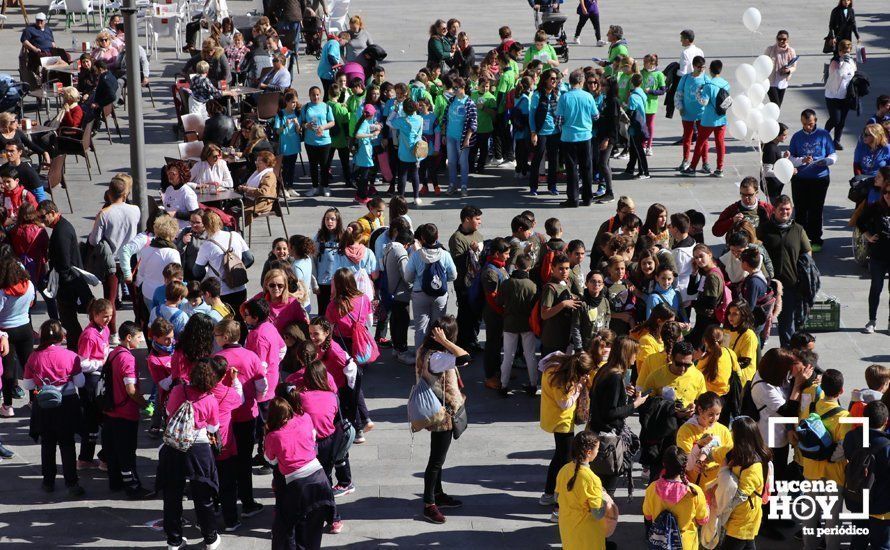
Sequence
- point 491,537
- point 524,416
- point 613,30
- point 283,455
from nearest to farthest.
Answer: point 283,455 < point 491,537 < point 524,416 < point 613,30

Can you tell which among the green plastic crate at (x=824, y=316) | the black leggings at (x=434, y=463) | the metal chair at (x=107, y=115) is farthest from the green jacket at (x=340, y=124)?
the black leggings at (x=434, y=463)

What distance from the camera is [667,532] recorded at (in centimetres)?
823

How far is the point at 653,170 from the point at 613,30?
2883 mm

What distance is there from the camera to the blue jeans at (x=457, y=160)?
58.4 ft

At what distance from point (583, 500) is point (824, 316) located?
610cm

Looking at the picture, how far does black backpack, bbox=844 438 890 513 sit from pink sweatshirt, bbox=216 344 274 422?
4.37 m

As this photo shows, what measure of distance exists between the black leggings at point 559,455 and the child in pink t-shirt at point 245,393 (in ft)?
7.60

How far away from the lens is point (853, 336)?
44.2 ft

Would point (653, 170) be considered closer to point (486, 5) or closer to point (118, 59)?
point (118, 59)

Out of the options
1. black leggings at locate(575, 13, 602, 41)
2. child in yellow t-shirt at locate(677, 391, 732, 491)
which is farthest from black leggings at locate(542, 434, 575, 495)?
black leggings at locate(575, 13, 602, 41)

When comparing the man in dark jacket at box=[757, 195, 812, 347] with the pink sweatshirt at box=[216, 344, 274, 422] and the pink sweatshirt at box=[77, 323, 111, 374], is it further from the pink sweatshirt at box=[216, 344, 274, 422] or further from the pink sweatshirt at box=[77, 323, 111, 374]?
the pink sweatshirt at box=[77, 323, 111, 374]

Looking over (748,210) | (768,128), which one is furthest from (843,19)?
(748,210)

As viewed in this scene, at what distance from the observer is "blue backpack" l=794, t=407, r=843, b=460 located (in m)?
8.96

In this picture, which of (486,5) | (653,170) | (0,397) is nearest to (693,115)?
(653,170)
